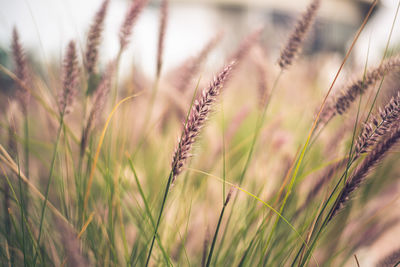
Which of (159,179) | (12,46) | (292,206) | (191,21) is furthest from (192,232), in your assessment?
(191,21)

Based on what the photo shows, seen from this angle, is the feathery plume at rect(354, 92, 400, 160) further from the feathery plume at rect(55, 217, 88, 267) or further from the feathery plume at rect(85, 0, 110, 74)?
the feathery plume at rect(85, 0, 110, 74)

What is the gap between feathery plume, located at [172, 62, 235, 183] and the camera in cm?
32

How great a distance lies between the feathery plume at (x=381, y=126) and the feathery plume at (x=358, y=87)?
0.12m

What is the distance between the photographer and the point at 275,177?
0.87 metres

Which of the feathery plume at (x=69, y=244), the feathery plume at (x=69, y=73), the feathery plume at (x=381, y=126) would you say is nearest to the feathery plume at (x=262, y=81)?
the feathery plume at (x=381, y=126)

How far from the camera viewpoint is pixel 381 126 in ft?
1.12

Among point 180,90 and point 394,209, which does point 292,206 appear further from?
point 180,90

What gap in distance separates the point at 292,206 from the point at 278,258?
0.67 feet

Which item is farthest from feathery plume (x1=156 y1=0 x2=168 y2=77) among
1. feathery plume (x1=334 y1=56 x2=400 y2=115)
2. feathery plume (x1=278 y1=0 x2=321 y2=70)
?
feathery plume (x1=334 y1=56 x2=400 y2=115)

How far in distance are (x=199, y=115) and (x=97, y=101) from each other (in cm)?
29

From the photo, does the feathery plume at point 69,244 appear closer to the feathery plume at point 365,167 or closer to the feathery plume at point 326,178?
the feathery plume at point 365,167

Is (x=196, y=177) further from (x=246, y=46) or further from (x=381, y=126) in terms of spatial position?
(x=381, y=126)

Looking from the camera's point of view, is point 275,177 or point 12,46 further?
point 275,177

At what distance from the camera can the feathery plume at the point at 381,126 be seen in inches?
13.3
